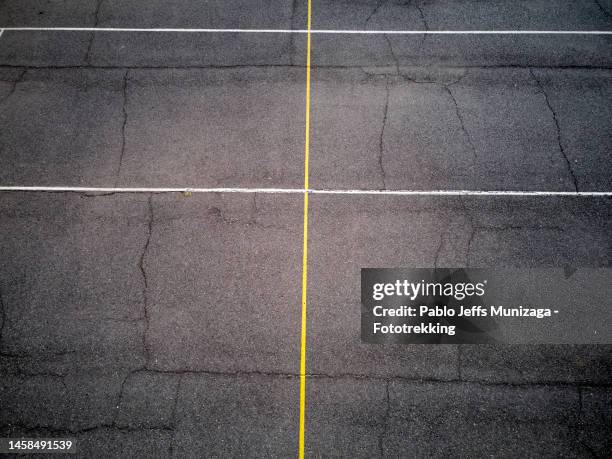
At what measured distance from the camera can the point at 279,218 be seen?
7258mm

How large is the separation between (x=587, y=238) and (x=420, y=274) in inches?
117

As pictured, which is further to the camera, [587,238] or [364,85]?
[364,85]

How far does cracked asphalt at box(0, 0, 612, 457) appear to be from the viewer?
5.85 m

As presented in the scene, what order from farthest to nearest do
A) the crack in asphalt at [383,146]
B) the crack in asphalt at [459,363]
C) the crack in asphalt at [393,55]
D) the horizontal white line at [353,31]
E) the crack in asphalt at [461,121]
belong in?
the horizontal white line at [353,31], the crack in asphalt at [393,55], the crack in asphalt at [461,121], the crack in asphalt at [383,146], the crack in asphalt at [459,363]

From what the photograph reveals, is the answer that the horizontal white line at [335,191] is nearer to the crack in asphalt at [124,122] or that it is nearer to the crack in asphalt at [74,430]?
the crack in asphalt at [124,122]

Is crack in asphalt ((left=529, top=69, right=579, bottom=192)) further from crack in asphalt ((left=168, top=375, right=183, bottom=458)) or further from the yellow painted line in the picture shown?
crack in asphalt ((left=168, top=375, right=183, bottom=458))

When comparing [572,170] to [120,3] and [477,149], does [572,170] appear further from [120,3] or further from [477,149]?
[120,3]

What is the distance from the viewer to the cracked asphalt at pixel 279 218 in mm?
5848

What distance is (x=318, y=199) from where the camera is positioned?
7438 millimetres

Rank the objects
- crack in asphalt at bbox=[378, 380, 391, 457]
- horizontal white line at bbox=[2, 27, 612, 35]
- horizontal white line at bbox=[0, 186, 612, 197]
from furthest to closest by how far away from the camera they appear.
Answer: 1. horizontal white line at bbox=[2, 27, 612, 35]
2. horizontal white line at bbox=[0, 186, 612, 197]
3. crack in asphalt at bbox=[378, 380, 391, 457]

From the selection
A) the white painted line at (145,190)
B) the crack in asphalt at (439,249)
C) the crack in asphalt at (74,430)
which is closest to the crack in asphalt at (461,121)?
the crack in asphalt at (439,249)

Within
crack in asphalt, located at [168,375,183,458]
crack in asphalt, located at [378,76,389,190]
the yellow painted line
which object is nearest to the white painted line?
the yellow painted line

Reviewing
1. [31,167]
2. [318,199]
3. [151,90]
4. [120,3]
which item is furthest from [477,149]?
[120,3]

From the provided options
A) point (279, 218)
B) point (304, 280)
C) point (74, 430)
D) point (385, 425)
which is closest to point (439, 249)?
point (304, 280)
